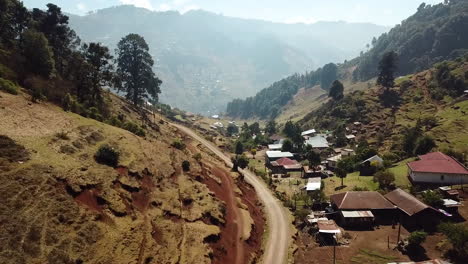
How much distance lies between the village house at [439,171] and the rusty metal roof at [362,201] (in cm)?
1273

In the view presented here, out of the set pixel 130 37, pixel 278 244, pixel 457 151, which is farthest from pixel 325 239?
pixel 130 37

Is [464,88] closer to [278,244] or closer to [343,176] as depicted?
[343,176]

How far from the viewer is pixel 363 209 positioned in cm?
5962

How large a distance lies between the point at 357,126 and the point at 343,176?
57.7m

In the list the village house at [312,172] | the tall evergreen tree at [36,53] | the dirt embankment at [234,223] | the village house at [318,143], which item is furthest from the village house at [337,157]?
the tall evergreen tree at [36,53]

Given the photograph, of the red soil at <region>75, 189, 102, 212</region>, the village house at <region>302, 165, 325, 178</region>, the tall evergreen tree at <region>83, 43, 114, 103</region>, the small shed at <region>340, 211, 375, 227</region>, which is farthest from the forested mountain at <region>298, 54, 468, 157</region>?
the red soil at <region>75, 189, 102, 212</region>

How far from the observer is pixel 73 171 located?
118 feet

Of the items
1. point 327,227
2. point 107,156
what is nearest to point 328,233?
point 327,227

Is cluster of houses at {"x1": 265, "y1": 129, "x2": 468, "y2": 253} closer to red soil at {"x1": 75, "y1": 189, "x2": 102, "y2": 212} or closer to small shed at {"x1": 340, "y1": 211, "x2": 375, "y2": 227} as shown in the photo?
small shed at {"x1": 340, "y1": 211, "x2": 375, "y2": 227}

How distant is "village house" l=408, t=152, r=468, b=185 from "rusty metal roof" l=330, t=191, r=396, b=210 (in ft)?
41.8

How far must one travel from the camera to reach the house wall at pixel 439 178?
6638 centimetres

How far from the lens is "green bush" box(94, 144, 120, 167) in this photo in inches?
1625

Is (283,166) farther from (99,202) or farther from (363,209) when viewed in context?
(99,202)

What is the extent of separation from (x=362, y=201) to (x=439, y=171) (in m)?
18.2
